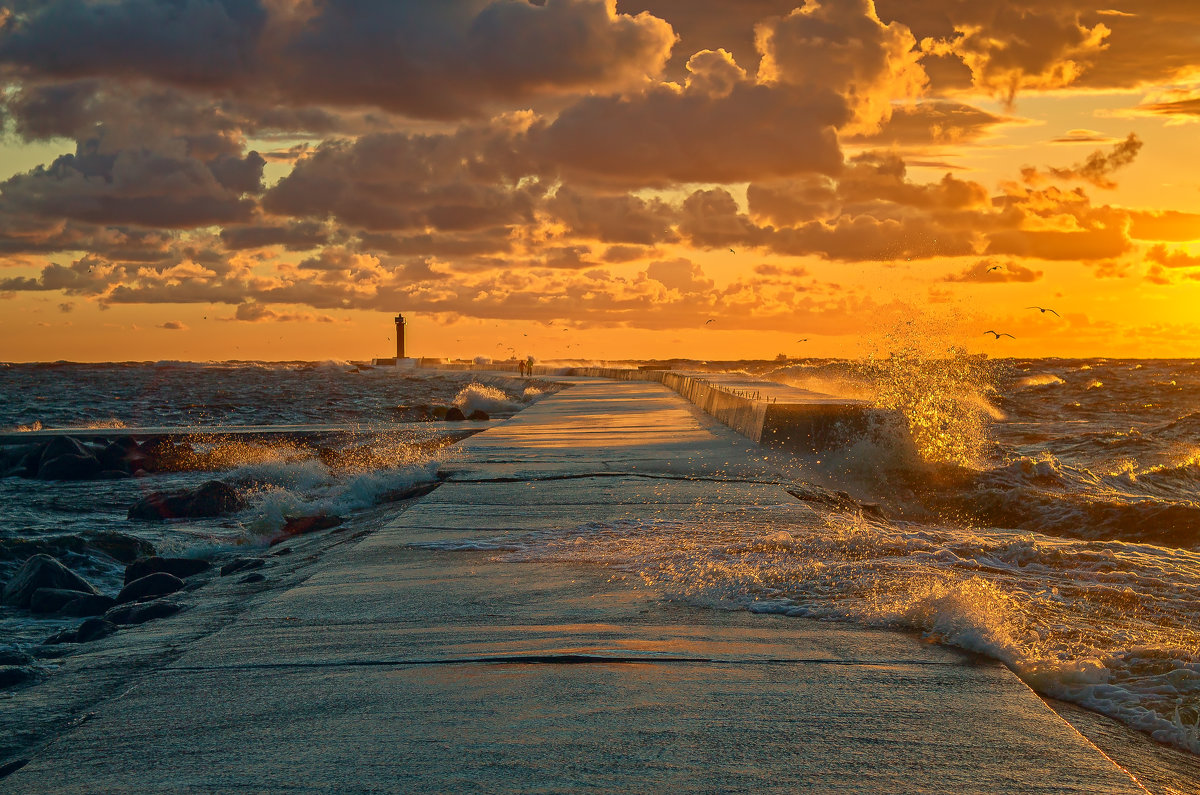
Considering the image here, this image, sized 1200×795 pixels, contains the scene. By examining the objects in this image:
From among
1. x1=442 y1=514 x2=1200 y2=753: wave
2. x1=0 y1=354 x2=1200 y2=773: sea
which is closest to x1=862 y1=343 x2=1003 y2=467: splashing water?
x1=0 y1=354 x2=1200 y2=773: sea

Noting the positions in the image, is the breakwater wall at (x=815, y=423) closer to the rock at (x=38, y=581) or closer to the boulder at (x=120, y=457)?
the rock at (x=38, y=581)

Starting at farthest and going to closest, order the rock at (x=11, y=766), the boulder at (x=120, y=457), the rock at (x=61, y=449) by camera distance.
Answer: the boulder at (x=120, y=457), the rock at (x=61, y=449), the rock at (x=11, y=766)

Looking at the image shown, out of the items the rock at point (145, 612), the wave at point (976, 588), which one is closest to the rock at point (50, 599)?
the rock at point (145, 612)

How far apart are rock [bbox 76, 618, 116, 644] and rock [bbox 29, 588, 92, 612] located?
1513mm

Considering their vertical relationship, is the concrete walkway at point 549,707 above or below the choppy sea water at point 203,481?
above

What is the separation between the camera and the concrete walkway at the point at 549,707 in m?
2.75

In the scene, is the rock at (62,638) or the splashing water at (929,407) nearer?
the rock at (62,638)

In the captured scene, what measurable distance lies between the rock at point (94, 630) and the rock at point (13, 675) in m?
1.05

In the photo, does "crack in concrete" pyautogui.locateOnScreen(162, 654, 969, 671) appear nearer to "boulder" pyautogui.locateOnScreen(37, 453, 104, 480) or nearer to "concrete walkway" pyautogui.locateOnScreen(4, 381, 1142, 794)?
"concrete walkway" pyautogui.locateOnScreen(4, 381, 1142, 794)

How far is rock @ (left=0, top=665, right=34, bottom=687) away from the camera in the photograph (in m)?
4.37

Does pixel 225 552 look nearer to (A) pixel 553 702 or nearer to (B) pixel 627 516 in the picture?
(B) pixel 627 516

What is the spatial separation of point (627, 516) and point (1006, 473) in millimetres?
6663

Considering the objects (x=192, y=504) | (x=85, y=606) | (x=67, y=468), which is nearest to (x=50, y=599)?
(x=85, y=606)

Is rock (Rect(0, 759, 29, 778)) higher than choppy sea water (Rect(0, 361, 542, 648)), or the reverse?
rock (Rect(0, 759, 29, 778))
